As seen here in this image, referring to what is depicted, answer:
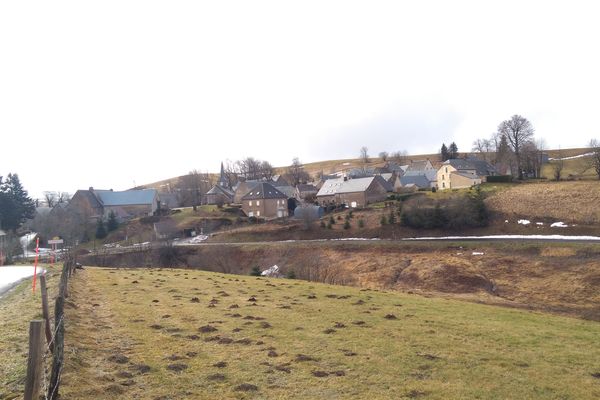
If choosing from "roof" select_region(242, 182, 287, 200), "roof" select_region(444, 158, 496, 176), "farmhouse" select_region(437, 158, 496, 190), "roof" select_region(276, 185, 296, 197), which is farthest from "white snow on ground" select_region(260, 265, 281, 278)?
"roof" select_region(444, 158, 496, 176)

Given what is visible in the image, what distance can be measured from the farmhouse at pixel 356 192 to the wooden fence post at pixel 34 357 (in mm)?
78151

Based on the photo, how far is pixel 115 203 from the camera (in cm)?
10862

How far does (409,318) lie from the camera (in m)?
16.4

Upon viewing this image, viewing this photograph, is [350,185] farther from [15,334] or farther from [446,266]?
[15,334]

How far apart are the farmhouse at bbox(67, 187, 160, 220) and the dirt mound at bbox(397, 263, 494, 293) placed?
7768 cm

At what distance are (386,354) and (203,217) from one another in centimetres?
8053

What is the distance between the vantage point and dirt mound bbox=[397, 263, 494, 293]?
35125 millimetres

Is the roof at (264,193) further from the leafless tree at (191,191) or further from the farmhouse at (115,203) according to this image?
the leafless tree at (191,191)

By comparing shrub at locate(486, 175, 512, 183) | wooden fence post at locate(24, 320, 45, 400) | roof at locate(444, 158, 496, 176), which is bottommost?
wooden fence post at locate(24, 320, 45, 400)

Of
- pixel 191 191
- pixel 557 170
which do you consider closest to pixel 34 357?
pixel 557 170

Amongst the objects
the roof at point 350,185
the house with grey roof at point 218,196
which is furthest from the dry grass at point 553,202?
the house with grey roof at point 218,196

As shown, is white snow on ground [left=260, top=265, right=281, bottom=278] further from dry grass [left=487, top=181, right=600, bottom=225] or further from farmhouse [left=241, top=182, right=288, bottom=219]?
farmhouse [left=241, top=182, right=288, bottom=219]

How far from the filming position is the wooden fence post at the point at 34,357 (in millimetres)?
5531

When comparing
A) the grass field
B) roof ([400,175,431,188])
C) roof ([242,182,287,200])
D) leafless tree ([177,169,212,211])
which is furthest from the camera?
leafless tree ([177,169,212,211])
